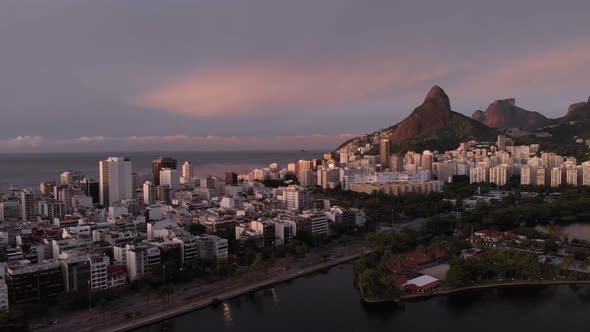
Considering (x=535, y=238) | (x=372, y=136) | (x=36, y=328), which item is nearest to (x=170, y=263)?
(x=36, y=328)

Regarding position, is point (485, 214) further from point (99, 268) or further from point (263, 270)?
point (99, 268)

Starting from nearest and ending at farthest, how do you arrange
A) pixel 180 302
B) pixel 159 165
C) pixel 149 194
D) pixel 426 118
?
pixel 180 302, pixel 149 194, pixel 159 165, pixel 426 118

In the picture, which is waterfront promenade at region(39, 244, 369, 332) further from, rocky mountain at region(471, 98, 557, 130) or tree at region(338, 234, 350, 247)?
rocky mountain at region(471, 98, 557, 130)

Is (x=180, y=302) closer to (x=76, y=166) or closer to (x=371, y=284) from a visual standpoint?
(x=371, y=284)

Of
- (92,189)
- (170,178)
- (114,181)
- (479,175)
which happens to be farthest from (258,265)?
(479,175)

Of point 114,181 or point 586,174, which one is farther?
point 586,174
